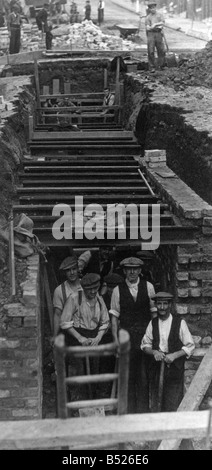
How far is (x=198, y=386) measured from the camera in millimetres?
5918

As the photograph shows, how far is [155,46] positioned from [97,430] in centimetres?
1351

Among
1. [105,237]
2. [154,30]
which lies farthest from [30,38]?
[105,237]

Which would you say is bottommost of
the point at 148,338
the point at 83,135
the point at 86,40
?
the point at 148,338

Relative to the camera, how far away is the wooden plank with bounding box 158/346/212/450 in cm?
580

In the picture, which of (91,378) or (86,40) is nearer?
(91,378)

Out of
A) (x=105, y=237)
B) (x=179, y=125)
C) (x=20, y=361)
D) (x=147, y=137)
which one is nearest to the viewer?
(x=20, y=361)

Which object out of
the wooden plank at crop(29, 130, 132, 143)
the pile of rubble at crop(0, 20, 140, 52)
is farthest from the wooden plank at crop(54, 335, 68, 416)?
the pile of rubble at crop(0, 20, 140, 52)

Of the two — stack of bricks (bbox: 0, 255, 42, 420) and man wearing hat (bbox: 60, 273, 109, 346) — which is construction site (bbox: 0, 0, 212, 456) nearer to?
stack of bricks (bbox: 0, 255, 42, 420)

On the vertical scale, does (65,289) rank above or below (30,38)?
below

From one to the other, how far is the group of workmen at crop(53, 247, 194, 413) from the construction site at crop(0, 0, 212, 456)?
0.13 metres

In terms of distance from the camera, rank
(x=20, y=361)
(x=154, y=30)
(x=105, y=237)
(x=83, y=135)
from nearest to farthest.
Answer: (x=20, y=361), (x=105, y=237), (x=83, y=135), (x=154, y=30)

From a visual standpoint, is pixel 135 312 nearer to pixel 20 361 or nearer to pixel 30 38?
pixel 20 361

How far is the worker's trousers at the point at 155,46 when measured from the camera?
1490 centimetres
